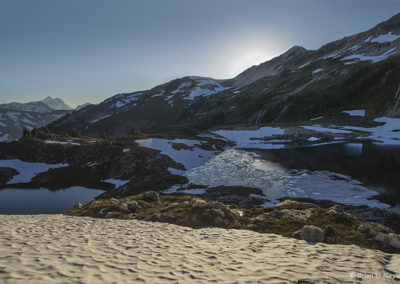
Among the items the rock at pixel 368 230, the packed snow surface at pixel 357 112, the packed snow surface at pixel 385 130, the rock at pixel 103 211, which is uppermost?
the packed snow surface at pixel 357 112

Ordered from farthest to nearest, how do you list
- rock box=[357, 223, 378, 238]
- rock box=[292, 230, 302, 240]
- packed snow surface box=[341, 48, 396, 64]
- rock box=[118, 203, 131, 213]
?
1. packed snow surface box=[341, 48, 396, 64]
2. rock box=[118, 203, 131, 213]
3. rock box=[292, 230, 302, 240]
4. rock box=[357, 223, 378, 238]

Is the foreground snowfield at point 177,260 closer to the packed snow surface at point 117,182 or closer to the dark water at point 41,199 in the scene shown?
the dark water at point 41,199

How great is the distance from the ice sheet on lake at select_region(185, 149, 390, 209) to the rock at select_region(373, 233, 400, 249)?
13.2 m

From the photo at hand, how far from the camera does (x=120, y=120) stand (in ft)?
642

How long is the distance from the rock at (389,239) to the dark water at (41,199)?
113ft

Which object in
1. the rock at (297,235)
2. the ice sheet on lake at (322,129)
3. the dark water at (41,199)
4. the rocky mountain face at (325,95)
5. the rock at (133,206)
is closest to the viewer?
the rock at (297,235)

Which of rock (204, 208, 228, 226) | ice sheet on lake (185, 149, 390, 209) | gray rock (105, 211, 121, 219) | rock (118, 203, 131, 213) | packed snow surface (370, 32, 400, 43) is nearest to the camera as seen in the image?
rock (204, 208, 228, 226)

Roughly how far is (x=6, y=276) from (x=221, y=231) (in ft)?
31.2

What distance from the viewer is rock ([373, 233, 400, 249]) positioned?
9211mm

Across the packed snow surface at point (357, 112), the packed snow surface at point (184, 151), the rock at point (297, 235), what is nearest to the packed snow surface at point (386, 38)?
the packed snow surface at point (357, 112)

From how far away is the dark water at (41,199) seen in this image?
3073cm

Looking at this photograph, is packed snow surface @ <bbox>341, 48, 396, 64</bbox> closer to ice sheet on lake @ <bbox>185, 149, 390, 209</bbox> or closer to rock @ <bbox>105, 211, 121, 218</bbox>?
ice sheet on lake @ <bbox>185, 149, 390, 209</bbox>

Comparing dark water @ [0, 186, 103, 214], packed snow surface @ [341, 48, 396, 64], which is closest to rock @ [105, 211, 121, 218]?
dark water @ [0, 186, 103, 214]

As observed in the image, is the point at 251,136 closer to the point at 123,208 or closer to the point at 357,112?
the point at 357,112
